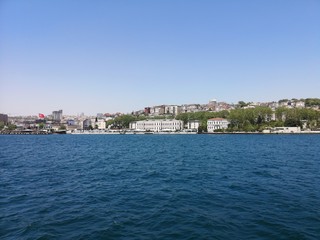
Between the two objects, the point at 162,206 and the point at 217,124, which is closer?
the point at 162,206

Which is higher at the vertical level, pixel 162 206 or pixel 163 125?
pixel 163 125

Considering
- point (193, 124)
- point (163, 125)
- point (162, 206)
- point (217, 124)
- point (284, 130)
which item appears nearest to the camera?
point (162, 206)

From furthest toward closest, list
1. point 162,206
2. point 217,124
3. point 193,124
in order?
point 193,124
point 217,124
point 162,206

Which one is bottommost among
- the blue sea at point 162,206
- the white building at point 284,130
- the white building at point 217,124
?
the blue sea at point 162,206

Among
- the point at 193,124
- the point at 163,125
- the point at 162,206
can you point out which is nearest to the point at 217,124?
the point at 193,124

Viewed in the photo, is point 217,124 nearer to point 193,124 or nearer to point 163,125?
point 193,124

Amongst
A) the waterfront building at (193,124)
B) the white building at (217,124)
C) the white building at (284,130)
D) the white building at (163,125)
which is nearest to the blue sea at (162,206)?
the white building at (284,130)

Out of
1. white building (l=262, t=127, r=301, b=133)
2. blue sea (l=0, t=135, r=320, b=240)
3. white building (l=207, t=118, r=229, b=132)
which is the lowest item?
blue sea (l=0, t=135, r=320, b=240)

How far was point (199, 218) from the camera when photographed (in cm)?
1217

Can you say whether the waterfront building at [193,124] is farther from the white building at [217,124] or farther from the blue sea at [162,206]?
the blue sea at [162,206]

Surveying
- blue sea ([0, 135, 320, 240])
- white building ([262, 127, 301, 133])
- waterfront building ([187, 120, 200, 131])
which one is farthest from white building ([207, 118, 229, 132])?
blue sea ([0, 135, 320, 240])

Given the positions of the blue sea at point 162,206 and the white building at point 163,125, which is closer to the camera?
the blue sea at point 162,206

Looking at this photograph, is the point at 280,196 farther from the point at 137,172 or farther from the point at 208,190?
the point at 137,172

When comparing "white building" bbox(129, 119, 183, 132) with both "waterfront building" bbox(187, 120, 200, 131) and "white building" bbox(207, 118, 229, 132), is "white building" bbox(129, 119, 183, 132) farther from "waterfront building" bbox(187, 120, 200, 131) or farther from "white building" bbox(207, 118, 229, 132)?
"white building" bbox(207, 118, 229, 132)
